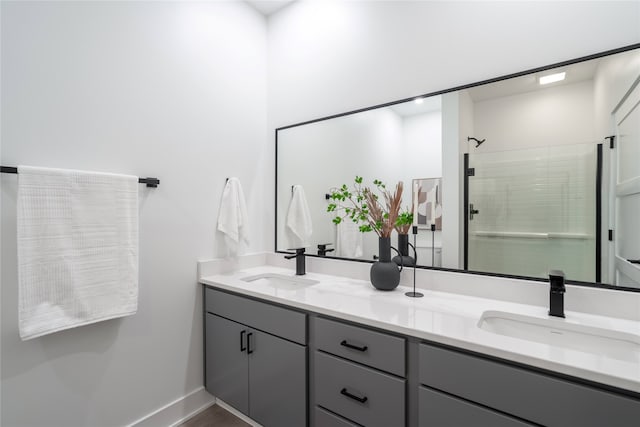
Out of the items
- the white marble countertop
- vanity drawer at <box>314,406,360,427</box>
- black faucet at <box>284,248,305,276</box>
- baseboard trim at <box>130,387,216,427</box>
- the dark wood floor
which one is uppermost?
black faucet at <box>284,248,305,276</box>

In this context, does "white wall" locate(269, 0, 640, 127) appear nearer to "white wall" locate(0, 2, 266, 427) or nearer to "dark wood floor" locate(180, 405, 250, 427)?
"white wall" locate(0, 2, 266, 427)

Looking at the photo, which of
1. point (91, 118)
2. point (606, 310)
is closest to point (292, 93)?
point (91, 118)

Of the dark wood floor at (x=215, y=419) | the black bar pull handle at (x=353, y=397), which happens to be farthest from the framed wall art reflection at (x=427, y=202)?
the dark wood floor at (x=215, y=419)

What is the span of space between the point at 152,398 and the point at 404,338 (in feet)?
5.00

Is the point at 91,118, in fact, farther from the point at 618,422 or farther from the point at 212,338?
the point at 618,422

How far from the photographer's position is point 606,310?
1205mm

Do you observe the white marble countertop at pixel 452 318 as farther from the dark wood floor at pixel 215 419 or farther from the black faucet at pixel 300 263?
the dark wood floor at pixel 215 419

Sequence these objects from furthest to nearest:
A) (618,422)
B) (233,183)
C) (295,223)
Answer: (295,223)
(233,183)
(618,422)

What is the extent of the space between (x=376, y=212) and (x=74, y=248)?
1487 millimetres

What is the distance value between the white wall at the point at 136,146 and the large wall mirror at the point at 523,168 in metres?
0.98

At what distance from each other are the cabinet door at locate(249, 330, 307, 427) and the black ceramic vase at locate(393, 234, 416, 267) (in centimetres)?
71

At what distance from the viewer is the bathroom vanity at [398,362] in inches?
33.5

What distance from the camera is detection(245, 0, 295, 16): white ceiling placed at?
2.25 meters

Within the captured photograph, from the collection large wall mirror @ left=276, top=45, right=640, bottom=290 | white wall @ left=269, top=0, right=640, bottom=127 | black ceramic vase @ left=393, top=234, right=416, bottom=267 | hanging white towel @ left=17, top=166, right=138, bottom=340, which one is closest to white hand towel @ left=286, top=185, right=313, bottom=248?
large wall mirror @ left=276, top=45, right=640, bottom=290
